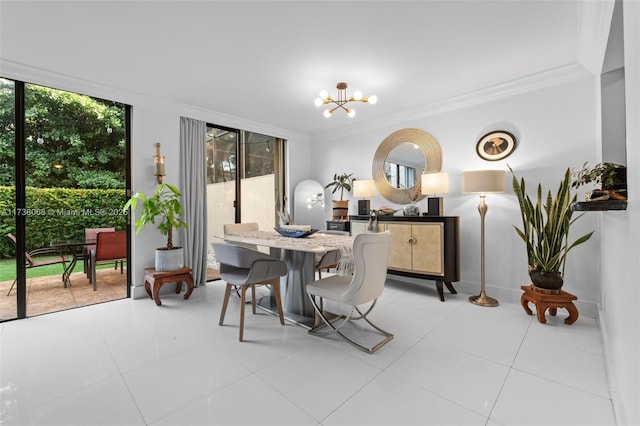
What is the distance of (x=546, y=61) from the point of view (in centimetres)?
278

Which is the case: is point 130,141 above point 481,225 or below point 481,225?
above

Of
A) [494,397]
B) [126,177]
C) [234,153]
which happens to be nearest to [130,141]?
[126,177]

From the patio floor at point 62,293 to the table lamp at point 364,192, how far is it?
10.8 ft

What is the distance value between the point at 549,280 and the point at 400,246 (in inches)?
58.5

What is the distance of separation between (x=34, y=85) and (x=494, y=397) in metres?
4.75

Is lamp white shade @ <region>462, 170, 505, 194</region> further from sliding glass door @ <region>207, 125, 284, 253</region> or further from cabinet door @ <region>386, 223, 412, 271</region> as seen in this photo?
sliding glass door @ <region>207, 125, 284, 253</region>

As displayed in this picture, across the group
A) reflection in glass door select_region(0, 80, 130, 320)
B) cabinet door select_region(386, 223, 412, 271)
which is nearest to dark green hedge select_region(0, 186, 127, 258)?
reflection in glass door select_region(0, 80, 130, 320)

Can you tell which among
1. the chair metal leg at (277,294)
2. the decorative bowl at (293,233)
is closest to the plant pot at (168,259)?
the decorative bowl at (293,233)

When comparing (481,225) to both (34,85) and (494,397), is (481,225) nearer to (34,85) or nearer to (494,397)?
(494,397)

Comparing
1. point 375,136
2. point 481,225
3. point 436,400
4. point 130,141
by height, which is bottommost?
point 436,400

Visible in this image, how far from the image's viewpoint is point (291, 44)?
95.4 inches

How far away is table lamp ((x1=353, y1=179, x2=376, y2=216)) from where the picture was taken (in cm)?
429

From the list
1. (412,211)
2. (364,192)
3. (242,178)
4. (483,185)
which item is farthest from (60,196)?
(483,185)

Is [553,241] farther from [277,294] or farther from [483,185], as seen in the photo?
[277,294]
